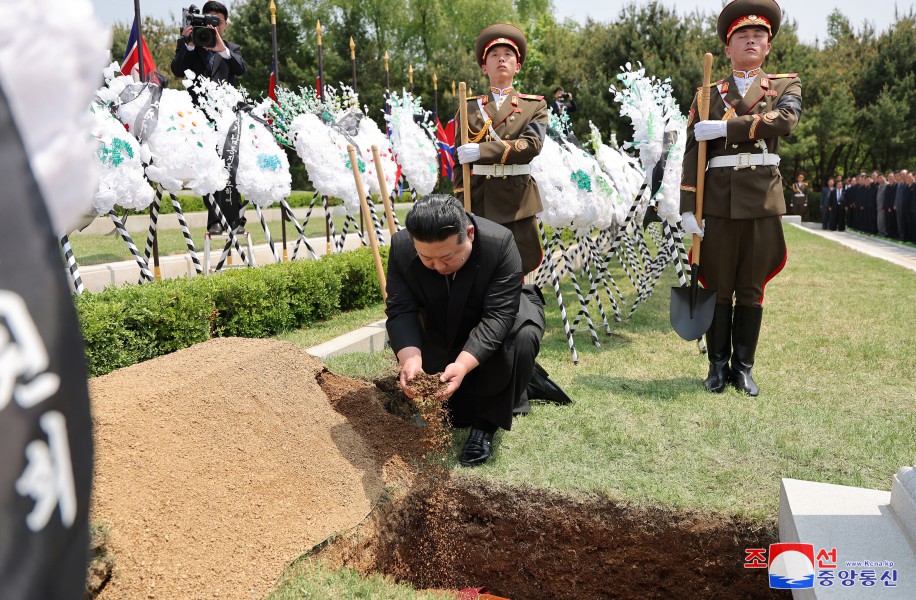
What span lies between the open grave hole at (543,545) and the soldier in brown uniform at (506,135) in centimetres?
216

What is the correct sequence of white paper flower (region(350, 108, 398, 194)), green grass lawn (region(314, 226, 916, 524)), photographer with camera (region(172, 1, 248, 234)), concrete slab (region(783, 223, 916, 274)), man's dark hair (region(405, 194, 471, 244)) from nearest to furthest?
man's dark hair (region(405, 194, 471, 244)), green grass lawn (region(314, 226, 916, 524)), white paper flower (region(350, 108, 398, 194)), photographer with camera (region(172, 1, 248, 234)), concrete slab (region(783, 223, 916, 274))

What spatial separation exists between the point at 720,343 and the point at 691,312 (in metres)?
0.29

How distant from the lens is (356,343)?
5.49 m

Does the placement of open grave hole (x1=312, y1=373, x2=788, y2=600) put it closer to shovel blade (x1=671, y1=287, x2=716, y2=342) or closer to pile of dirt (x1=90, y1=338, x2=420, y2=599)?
pile of dirt (x1=90, y1=338, x2=420, y2=599)

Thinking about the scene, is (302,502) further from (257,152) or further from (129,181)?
(257,152)

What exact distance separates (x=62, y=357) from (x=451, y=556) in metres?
2.91

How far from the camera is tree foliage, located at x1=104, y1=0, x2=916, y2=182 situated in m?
21.8

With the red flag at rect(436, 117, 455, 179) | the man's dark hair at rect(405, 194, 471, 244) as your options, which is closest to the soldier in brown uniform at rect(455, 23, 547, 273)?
the man's dark hair at rect(405, 194, 471, 244)

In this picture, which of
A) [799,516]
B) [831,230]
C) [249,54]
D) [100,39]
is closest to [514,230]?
[799,516]

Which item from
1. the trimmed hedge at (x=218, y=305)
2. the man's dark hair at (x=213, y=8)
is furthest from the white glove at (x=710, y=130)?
the man's dark hair at (x=213, y=8)

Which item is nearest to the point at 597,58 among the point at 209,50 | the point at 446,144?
the point at 446,144

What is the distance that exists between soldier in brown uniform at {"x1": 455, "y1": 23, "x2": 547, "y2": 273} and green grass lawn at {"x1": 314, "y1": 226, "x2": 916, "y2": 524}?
1125 millimetres

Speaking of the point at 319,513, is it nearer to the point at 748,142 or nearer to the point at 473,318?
the point at 473,318

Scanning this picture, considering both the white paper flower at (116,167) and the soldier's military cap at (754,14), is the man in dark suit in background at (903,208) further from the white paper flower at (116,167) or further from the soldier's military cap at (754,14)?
the white paper flower at (116,167)
